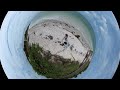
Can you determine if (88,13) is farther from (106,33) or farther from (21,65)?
(21,65)

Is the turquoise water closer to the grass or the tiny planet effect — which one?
the tiny planet effect

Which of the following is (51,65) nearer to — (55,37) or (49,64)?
(49,64)

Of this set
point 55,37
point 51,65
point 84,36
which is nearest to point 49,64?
point 51,65

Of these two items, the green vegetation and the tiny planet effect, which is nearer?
the tiny planet effect

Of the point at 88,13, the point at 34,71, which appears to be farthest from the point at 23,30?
the point at 88,13

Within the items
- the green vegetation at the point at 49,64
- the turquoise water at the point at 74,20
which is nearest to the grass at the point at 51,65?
the green vegetation at the point at 49,64

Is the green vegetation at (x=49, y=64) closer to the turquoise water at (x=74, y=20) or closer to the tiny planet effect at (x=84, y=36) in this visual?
the tiny planet effect at (x=84, y=36)

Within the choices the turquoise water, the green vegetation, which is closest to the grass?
the green vegetation
